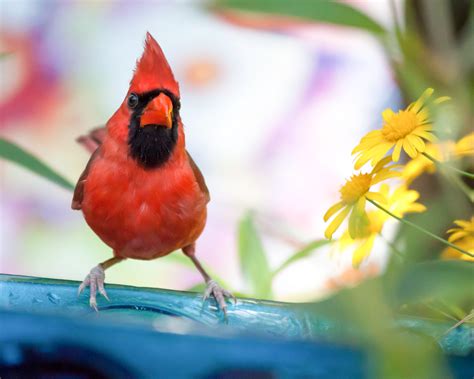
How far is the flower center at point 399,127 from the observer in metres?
0.44

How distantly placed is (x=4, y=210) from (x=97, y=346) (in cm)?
123

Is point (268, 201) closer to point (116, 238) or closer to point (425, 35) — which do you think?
point (425, 35)

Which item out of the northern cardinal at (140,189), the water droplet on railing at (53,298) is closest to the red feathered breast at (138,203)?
the northern cardinal at (140,189)

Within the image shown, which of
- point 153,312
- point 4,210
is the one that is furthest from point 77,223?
point 153,312

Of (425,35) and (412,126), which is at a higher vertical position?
(425,35)

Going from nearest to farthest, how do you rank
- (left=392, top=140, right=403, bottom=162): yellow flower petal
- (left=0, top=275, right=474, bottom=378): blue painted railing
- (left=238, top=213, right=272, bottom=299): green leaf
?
(left=0, top=275, right=474, bottom=378): blue painted railing < (left=392, top=140, right=403, bottom=162): yellow flower petal < (left=238, top=213, right=272, bottom=299): green leaf

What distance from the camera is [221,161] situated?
1.43 metres

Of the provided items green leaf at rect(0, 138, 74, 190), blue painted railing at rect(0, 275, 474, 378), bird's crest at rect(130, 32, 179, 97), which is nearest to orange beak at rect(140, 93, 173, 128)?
bird's crest at rect(130, 32, 179, 97)

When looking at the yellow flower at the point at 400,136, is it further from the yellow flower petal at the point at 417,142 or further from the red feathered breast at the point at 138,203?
the red feathered breast at the point at 138,203

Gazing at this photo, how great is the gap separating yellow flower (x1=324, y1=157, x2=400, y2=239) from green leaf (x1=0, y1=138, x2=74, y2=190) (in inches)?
8.6

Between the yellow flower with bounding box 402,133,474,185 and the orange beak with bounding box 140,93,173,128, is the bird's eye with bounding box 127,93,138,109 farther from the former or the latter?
the yellow flower with bounding box 402,133,474,185

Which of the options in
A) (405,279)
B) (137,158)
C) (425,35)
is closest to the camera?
(405,279)

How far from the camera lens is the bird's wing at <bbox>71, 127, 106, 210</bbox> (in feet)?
1.96

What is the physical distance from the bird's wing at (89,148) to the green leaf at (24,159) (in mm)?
11
